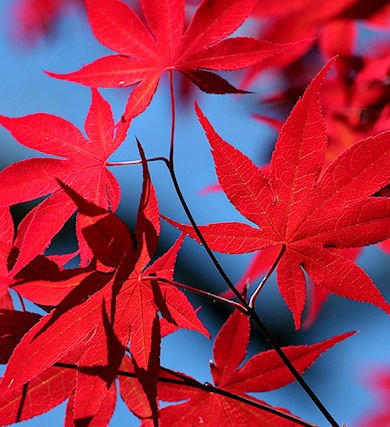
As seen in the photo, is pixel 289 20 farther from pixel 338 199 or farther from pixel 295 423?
pixel 295 423

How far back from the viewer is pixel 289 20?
956 millimetres

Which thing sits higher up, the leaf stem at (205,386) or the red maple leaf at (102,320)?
the red maple leaf at (102,320)

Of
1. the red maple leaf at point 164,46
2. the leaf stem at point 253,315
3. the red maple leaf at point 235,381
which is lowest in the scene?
the red maple leaf at point 235,381

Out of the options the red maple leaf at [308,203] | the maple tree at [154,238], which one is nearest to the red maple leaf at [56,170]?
the maple tree at [154,238]

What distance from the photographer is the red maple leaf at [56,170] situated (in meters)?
0.50

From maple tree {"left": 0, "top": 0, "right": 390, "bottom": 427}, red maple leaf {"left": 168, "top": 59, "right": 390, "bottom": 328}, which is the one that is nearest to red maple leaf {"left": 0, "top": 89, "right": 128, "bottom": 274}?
maple tree {"left": 0, "top": 0, "right": 390, "bottom": 427}

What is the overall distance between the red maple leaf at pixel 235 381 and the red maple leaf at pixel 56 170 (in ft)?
0.68

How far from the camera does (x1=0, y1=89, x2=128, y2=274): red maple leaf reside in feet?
1.65

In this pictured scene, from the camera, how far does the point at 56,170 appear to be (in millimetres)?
537

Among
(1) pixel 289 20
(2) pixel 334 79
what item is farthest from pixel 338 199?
(2) pixel 334 79

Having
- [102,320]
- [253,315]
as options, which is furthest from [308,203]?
[102,320]

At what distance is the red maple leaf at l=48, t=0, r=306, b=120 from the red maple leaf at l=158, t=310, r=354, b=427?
11.3 inches

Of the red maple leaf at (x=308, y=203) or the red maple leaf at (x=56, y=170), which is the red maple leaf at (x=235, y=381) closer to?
the red maple leaf at (x=308, y=203)

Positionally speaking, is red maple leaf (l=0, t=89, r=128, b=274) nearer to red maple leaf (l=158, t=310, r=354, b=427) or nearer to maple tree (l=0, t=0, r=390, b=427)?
maple tree (l=0, t=0, r=390, b=427)
